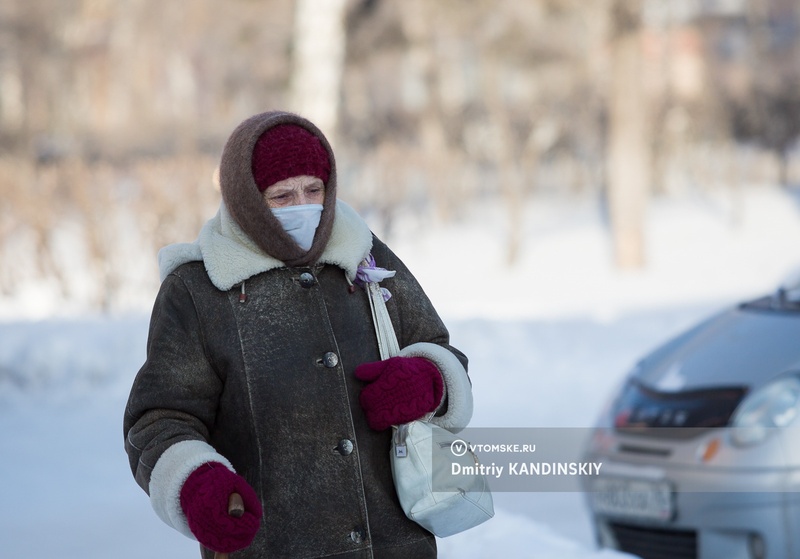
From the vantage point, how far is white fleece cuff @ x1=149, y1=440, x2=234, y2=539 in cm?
199

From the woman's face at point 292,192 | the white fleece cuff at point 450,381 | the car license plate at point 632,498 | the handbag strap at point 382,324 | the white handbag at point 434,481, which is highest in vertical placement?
the woman's face at point 292,192

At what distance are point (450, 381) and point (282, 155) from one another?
1.96 feet

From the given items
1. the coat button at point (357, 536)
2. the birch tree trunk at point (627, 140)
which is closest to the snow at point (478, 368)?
the birch tree trunk at point (627, 140)

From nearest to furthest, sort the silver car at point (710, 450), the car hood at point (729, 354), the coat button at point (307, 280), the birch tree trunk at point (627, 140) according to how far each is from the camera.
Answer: the coat button at point (307, 280), the silver car at point (710, 450), the car hood at point (729, 354), the birch tree trunk at point (627, 140)

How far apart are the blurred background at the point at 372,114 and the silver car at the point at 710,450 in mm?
6480

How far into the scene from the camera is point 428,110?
23.3 m

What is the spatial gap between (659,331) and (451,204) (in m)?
10.2

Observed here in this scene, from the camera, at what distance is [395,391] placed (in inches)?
83.7

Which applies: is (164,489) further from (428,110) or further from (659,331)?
(428,110)

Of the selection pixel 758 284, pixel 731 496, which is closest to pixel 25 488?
pixel 731 496

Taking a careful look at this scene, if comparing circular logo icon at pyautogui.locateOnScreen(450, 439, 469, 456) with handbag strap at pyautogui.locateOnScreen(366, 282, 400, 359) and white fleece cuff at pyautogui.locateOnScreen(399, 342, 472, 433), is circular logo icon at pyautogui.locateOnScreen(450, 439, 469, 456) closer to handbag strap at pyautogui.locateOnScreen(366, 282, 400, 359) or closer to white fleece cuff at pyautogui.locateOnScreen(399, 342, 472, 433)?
white fleece cuff at pyautogui.locateOnScreen(399, 342, 472, 433)

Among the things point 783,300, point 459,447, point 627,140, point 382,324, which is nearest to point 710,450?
point 783,300

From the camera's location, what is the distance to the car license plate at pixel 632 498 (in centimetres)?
404

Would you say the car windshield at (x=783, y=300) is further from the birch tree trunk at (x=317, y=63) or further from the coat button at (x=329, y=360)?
the birch tree trunk at (x=317, y=63)
